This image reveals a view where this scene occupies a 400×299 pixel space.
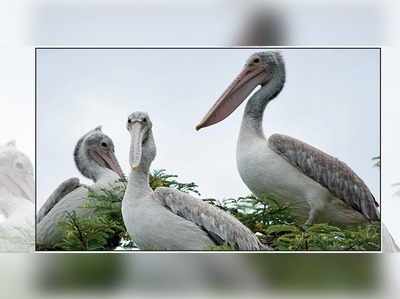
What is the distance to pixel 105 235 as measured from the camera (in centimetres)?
402

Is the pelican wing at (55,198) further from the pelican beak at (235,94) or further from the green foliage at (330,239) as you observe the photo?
the green foliage at (330,239)

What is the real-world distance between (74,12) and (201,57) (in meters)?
0.70

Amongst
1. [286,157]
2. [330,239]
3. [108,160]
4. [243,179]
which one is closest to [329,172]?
[286,157]

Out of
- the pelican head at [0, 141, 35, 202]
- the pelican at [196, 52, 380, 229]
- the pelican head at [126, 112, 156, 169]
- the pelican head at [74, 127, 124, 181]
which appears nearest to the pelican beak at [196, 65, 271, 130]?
the pelican at [196, 52, 380, 229]

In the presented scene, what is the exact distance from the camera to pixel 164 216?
396 cm

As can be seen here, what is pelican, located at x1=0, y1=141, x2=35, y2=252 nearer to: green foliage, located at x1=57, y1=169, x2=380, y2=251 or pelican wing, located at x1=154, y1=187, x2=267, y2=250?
green foliage, located at x1=57, y1=169, x2=380, y2=251

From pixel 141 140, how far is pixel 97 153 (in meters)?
0.24

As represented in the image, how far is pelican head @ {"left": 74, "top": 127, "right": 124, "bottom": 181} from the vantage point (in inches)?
158

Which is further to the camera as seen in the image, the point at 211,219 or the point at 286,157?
the point at 286,157

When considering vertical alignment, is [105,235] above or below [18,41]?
below

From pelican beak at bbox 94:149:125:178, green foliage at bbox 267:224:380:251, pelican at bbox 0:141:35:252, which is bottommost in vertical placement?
green foliage at bbox 267:224:380:251

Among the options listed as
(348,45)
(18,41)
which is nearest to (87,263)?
(18,41)

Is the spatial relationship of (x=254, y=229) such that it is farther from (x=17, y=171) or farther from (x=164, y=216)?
(x=17, y=171)

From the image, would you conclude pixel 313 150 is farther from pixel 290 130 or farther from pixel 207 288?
pixel 207 288
